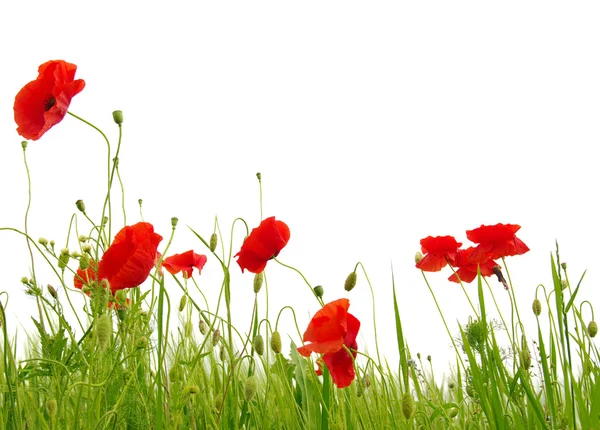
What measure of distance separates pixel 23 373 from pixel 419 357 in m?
1.67

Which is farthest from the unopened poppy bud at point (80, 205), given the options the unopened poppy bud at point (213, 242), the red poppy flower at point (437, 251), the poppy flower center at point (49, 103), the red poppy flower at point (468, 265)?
the red poppy flower at point (468, 265)

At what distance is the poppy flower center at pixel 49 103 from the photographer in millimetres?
1956

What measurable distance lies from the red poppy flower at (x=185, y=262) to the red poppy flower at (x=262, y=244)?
0.39 metres

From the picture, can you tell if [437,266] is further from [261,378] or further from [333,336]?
[261,378]

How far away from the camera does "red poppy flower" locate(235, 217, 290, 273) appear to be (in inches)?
76.4

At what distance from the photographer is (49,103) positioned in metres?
1.97

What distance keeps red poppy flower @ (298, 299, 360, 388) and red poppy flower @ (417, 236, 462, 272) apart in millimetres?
638

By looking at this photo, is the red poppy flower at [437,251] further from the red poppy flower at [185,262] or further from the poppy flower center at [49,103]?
the poppy flower center at [49,103]

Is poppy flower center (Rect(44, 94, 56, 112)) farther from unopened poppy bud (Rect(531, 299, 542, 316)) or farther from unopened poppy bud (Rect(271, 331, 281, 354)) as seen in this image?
unopened poppy bud (Rect(531, 299, 542, 316))

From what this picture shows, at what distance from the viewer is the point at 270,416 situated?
8.22ft

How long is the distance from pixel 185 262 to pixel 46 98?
0.72m

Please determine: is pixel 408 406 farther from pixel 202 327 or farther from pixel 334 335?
pixel 202 327

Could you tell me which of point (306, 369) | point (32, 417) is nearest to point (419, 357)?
point (306, 369)

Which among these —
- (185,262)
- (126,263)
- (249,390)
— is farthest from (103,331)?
(185,262)
